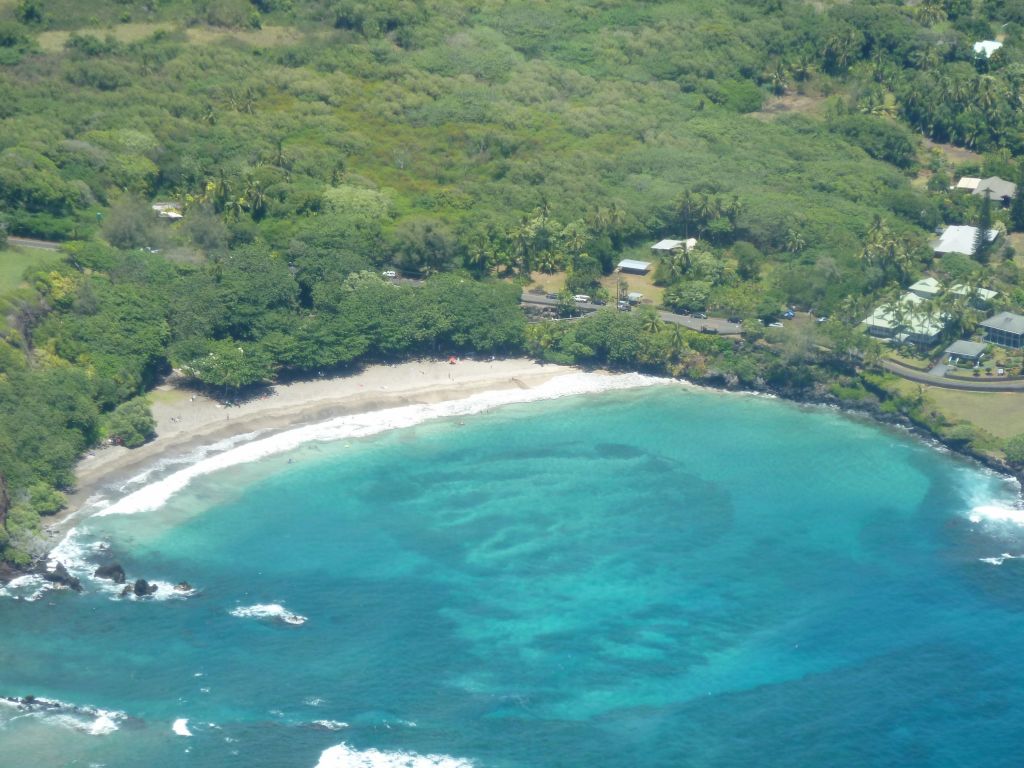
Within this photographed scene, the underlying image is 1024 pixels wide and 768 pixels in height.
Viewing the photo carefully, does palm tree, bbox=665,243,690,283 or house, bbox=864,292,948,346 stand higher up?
palm tree, bbox=665,243,690,283

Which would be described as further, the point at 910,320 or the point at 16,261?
the point at 910,320

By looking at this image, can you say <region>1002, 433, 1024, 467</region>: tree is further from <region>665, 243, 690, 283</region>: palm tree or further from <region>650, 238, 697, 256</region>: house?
<region>650, 238, 697, 256</region>: house

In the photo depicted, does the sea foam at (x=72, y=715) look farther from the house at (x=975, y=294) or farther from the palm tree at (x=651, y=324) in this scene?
the house at (x=975, y=294)

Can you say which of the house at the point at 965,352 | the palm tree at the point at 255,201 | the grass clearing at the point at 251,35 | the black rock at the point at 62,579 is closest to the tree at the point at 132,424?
the black rock at the point at 62,579

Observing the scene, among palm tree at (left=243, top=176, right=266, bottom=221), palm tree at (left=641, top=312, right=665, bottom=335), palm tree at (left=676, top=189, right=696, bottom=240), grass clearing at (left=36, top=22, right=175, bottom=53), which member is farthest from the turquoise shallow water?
grass clearing at (left=36, top=22, right=175, bottom=53)

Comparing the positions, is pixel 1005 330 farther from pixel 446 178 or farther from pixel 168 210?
pixel 168 210

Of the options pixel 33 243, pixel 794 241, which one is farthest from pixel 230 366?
pixel 794 241
